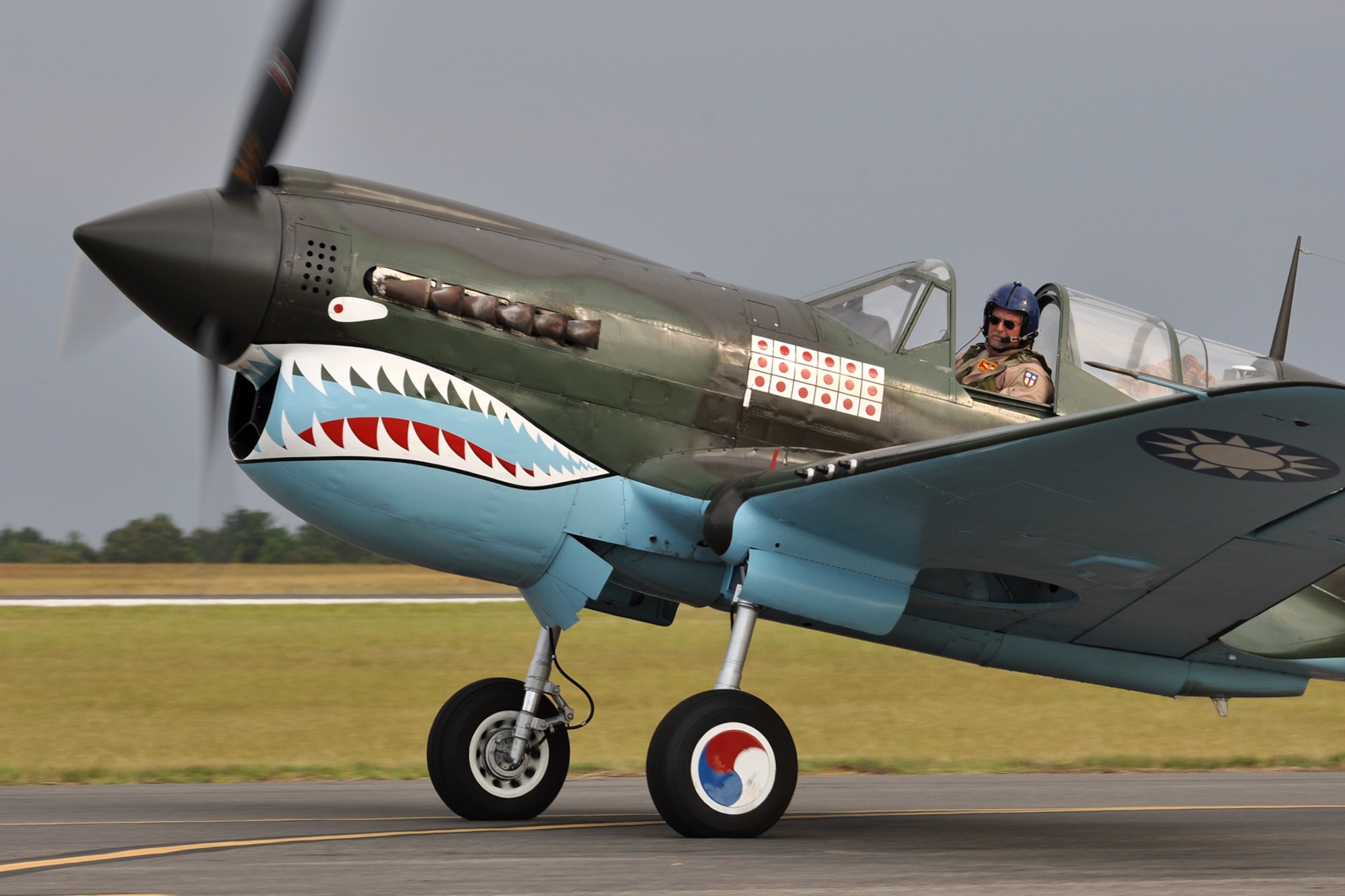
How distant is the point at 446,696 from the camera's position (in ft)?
52.3

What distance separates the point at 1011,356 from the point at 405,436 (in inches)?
137

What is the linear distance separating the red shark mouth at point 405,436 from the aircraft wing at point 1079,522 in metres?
1.14

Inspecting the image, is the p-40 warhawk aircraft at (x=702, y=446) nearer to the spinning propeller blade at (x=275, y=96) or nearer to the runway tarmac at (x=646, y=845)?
the spinning propeller blade at (x=275, y=96)

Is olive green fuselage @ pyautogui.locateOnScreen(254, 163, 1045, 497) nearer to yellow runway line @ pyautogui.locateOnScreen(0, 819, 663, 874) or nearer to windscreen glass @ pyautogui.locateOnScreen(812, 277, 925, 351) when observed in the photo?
windscreen glass @ pyautogui.locateOnScreen(812, 277, 925, 351)

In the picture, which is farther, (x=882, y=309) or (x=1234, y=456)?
(x=882, y=309)

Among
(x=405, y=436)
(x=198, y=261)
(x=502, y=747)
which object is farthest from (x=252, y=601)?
(x=198, y=261)

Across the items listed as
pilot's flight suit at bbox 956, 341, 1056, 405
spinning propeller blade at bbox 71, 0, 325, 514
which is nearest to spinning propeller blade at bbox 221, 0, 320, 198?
spinning propeller blade at bbox 71, 0, 325, 514

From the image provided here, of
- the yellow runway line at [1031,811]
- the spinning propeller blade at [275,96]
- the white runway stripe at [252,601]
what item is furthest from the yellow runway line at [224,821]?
the white runway stripe at [252,601]

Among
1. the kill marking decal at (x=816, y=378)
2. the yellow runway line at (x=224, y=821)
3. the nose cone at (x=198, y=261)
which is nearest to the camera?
the nose cone at (x=198, y=261)

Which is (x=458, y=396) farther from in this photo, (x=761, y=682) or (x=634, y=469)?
(x=761, y=682)

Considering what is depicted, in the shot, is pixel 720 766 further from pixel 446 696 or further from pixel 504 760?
pixel 446 696

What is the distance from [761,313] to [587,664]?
1024 centimetres

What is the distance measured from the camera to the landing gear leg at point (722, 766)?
264 inches

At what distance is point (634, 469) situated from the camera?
289 inches
